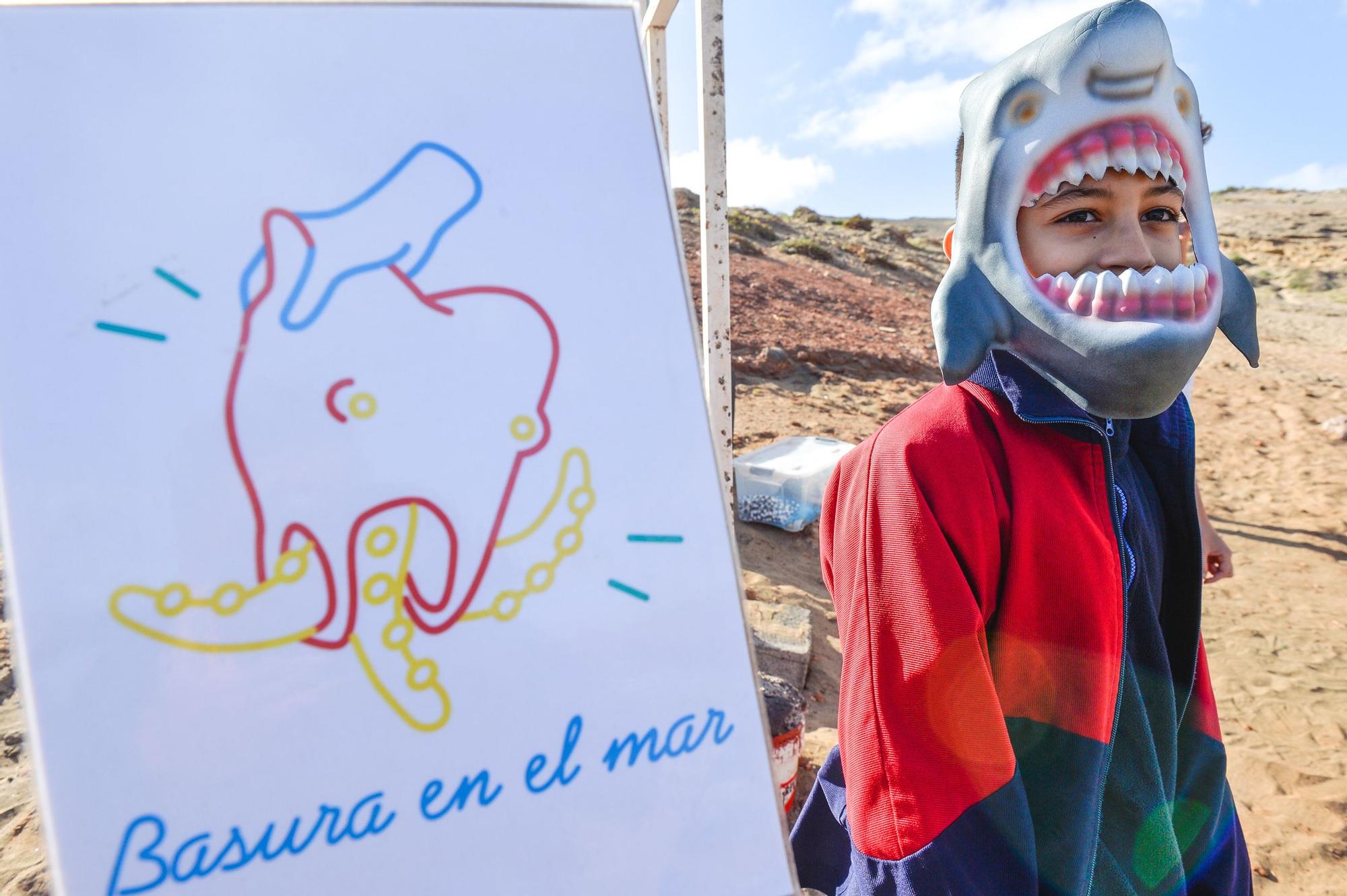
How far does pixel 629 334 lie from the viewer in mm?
803

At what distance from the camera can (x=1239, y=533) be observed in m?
5.00

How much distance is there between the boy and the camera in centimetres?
96

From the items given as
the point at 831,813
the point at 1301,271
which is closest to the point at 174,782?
the point at 831,813

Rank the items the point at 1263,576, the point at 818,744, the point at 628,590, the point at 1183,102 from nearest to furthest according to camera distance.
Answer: the point at 628,590 → the point at 1183,102 → the point at 818,744 → the point at 1263,576

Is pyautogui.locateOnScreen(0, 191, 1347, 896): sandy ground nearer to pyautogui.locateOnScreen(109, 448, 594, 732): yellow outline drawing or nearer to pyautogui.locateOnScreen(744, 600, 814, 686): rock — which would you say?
pyautogui.locateOnScreen(744, 600, 814, 686): rock

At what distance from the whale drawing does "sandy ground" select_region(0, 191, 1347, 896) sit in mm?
1669

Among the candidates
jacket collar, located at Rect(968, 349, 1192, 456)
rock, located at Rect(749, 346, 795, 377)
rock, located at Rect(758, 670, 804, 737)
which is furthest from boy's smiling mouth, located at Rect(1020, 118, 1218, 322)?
rock, located at Rect(749, 346, 795, 377)

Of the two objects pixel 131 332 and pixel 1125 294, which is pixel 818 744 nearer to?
pixel 1125 294

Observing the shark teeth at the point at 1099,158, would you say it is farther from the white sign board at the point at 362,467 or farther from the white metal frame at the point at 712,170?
the white metal frame at the point at 712,170

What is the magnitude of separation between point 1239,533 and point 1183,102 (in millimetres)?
4851

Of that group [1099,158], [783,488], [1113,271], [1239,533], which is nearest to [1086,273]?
[1113,271]

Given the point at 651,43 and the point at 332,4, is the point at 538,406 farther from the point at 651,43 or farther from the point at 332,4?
the point at 651,43

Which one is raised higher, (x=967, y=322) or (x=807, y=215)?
(x=807, y=215)

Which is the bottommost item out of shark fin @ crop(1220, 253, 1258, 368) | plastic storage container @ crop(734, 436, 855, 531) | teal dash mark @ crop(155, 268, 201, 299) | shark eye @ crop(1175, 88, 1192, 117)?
plastic storage container @ crop(734, 436, 855, 531)
